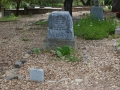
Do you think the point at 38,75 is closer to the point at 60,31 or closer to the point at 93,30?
the point at 60,31

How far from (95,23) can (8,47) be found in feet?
16.2

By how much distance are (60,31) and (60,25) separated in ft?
0.55

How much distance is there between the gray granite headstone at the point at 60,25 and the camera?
8219 millimetres

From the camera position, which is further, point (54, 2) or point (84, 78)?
point (54, 2)


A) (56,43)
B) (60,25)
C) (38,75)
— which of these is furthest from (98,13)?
(38,75)

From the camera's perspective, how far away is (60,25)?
27.2 ft

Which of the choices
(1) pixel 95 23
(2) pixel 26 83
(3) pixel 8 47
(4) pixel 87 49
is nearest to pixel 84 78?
(2) pixel 26 83

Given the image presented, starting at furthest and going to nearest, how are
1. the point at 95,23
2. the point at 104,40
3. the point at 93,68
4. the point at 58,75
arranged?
the point at 95,23, the point at 104,40, the point at 93,68, the point at 58,75

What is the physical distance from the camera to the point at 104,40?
10.4m

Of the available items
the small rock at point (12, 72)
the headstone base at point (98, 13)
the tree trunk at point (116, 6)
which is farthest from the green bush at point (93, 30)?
the tree trunk at point (116, 6)

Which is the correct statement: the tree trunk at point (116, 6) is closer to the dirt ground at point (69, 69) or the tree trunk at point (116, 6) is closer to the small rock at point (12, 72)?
the dirt ground at point (69, 69)

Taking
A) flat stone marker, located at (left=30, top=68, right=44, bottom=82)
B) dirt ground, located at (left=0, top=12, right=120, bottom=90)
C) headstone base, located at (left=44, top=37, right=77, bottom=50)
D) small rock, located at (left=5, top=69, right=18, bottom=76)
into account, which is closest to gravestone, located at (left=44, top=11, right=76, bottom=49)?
headstone base, located at (left=44, top=37, right=77, bottom=50)

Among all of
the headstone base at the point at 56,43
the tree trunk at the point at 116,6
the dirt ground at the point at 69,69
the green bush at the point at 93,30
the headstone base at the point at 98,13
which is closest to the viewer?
the dirt ground at the point at 69,69

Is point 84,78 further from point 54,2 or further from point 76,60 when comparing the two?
point 54,2
